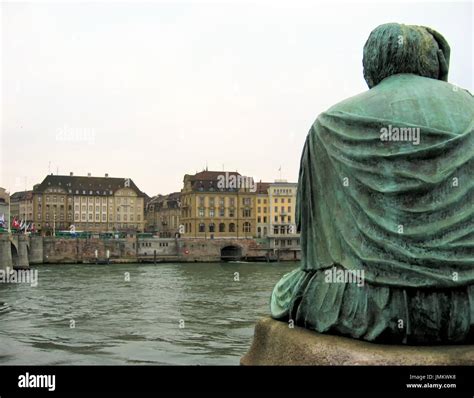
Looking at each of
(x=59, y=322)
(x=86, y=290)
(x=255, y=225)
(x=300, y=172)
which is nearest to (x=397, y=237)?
(x=300, y=172)

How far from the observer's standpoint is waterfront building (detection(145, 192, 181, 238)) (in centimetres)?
11512

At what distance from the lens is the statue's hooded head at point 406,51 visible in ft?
16.9

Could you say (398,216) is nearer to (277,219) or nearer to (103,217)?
(277,219)

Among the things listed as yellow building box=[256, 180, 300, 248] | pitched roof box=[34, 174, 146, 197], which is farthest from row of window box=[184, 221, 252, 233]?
pitched roof box=[34, 174, 146, 197]

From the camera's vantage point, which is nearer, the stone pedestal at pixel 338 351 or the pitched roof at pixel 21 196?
the stone pedestal at pixel 338 351

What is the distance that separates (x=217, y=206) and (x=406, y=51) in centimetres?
9466

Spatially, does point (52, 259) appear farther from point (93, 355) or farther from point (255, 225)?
point (93, 355)

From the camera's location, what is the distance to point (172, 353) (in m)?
9.73

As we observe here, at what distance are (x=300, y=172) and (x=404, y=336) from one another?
1.46 m

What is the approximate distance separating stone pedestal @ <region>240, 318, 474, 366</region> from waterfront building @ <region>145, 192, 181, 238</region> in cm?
10348

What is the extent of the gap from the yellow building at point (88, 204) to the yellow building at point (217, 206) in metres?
14.5

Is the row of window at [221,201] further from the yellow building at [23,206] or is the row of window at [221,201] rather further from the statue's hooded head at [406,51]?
the statue's hooded head at [406,51]

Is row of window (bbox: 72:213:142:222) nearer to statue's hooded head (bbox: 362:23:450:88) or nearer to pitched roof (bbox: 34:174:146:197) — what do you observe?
pitched roof (bbox: 34:174:146:197)

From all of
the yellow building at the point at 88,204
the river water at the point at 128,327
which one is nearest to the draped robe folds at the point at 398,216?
the river water at the point at 128,327
